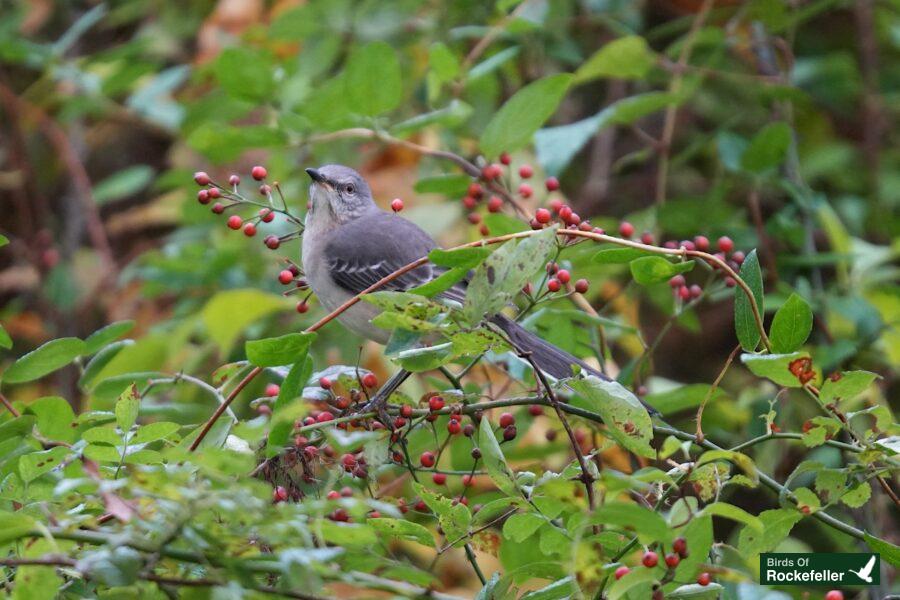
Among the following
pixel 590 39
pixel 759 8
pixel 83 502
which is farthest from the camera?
pixel 590 39

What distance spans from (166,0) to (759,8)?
350cm

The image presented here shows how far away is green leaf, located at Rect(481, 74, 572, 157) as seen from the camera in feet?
10.1

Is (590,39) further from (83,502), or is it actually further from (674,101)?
(83,502)

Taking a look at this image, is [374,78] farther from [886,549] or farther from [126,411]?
[886,549]

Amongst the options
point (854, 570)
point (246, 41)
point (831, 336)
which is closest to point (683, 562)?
Result: point (854, 570)

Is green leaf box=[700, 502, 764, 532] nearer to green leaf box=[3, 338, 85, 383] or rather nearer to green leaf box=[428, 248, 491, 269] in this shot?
green leaf box=[428, 248, 491, 269]

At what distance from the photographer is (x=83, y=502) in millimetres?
2012

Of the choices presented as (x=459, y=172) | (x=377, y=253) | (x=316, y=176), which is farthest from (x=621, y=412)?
(x=316, y=176)

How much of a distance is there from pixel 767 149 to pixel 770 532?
2.06 metres

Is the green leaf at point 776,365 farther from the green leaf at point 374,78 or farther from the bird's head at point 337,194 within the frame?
the bird's head at point 337,194

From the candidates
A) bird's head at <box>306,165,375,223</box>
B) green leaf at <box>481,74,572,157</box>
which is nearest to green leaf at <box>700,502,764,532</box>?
green leaf at <box>481,74,572,157</box>

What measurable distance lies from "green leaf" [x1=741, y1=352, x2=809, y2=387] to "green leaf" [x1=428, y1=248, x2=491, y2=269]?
0.51 meters

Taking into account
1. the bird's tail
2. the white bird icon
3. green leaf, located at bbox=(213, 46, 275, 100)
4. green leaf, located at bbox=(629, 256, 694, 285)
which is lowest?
the white bird icon

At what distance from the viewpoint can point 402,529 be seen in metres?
2.03
